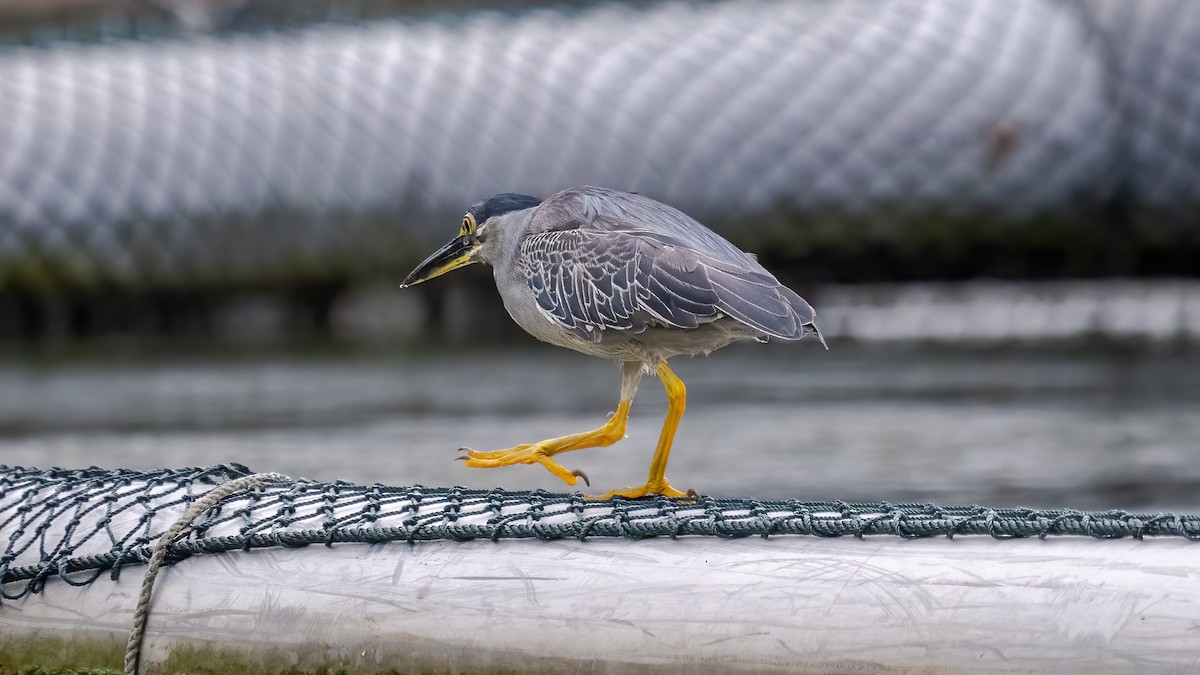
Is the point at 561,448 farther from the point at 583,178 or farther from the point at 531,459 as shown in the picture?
the point at 583,178

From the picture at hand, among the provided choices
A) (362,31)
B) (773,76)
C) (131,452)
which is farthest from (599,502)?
(362,31)

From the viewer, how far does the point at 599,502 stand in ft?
7.27

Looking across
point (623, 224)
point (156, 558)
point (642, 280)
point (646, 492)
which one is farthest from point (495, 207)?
point (156, 558)

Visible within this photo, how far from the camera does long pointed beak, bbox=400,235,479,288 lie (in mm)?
2438

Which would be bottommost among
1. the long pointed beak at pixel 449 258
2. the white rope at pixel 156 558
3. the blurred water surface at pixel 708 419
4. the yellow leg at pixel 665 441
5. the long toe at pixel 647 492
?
the blurred water surface at pixel 708 419

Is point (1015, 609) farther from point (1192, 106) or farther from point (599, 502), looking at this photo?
point (1192, 106)

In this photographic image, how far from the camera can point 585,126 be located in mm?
7969

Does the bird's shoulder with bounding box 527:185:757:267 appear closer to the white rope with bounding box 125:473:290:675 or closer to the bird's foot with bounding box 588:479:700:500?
the bird's foot with bounding box 588:479:700:500

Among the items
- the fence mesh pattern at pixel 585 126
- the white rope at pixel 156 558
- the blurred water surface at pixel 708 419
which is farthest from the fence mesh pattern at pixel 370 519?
the fence mesh pattern at pixel 585 126

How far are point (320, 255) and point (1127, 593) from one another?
6554mm

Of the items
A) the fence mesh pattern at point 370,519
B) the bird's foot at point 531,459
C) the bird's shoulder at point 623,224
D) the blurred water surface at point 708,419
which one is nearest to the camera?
the fence mesh pattern at point 370,519

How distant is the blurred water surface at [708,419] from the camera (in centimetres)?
382

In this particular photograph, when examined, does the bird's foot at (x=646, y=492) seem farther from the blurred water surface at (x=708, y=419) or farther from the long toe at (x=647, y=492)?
the blurred water surface at (x=708, y=419)

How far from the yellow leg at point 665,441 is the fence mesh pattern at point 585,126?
540 cm
